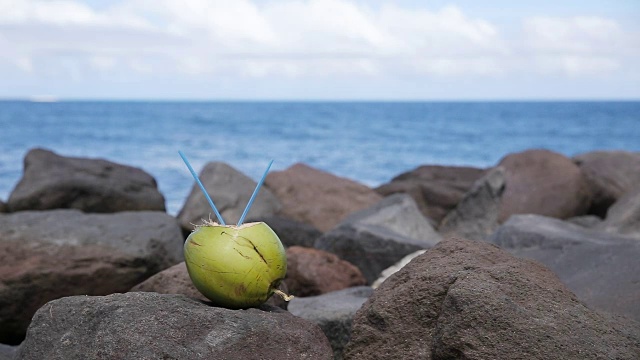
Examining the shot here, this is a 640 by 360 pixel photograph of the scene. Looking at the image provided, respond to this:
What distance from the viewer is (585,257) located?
474 cm

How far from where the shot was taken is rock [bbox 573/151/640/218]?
32.7 ft

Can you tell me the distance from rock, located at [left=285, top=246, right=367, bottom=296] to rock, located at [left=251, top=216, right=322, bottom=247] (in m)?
1.90

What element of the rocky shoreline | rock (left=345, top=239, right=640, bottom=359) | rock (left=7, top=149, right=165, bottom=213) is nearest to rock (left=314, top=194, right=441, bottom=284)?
the rocky shoreline

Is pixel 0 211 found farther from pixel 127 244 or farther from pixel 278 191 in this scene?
pixel 127 244

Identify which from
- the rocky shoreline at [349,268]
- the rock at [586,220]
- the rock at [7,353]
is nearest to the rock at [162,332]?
the rocky shoreline at [349,268]

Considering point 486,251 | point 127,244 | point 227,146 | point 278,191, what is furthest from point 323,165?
point 486,251

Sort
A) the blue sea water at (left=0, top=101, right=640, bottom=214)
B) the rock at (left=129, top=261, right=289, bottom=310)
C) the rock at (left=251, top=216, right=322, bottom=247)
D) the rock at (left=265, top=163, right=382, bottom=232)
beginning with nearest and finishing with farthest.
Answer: the rock at (left=129, top=261, right=289, bottom=310) → the rock at (left=251, top=216, right=322, bottom=247) → the rock at (left=265, top=163, right=382, bottom=232) → the blue sea water at (left=0, top=101, right=640, bottom=214)

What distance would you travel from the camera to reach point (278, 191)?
10.1 m

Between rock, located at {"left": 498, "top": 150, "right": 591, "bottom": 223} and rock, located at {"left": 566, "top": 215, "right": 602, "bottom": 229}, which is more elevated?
rock, located at {"left": 498, "top": 150, "right": 591, "bottom": 223}

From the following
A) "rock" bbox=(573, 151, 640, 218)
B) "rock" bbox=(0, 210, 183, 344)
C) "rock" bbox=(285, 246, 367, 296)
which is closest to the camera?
"rock" bbox=(0, 210, 183, 344)

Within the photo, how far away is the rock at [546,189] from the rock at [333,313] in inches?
211

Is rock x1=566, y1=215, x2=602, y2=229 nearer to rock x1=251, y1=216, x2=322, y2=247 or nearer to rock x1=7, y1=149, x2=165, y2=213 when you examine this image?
rock x1=251, y1=216, x2=322, y2=247

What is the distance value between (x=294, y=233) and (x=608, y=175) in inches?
180

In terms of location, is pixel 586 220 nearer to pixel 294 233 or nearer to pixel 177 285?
pixel 294 233
